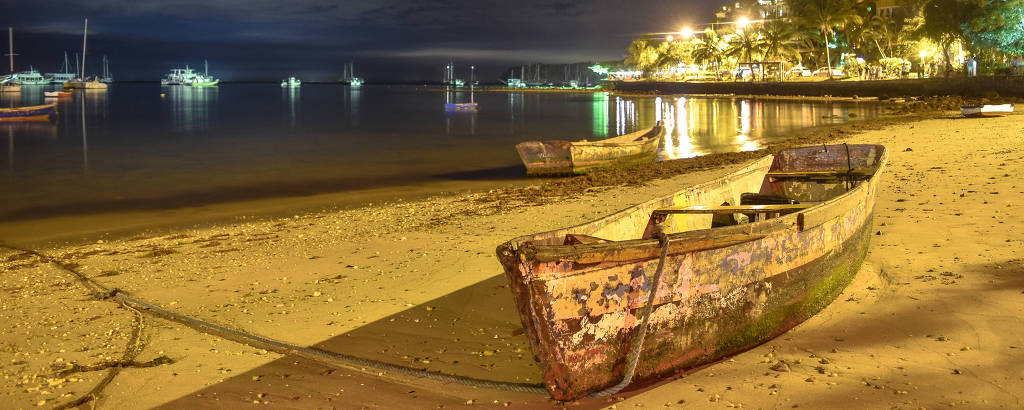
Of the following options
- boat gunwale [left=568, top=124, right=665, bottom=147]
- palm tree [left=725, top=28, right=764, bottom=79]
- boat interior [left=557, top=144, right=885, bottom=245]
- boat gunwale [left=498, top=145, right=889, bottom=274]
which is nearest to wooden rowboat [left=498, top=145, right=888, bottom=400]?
boat gunwale [left=498, top=145, right=889, bottom=274]

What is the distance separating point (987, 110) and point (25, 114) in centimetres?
4979

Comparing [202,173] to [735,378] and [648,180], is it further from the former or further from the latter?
[735,378]

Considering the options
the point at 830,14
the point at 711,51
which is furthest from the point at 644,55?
the point at 830,14

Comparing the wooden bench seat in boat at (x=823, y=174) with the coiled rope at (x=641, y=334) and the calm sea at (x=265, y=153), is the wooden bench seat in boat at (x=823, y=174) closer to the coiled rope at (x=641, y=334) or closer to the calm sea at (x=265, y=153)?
the coiled rope at (x=641, y=334)

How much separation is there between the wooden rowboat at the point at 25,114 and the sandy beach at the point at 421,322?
41468 mm

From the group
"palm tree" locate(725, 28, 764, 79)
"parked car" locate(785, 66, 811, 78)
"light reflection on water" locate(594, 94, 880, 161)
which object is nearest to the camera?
"light reflection on water" locate(594, 94, 880, 161)

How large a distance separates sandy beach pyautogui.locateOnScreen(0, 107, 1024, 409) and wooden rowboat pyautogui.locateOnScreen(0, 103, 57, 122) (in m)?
41.5

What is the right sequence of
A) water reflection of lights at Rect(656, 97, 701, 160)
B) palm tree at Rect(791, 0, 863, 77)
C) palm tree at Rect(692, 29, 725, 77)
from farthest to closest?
1. palm tree at Rect(692, 29, 725, 77)
2. palm tree at Rect(791, 0, 863, 77)
3. water reflection of lights at Rect(656, 97, 701, 160)

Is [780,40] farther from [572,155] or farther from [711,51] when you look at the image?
[572,155]

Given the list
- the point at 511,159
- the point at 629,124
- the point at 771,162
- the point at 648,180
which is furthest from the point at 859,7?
the point at 771,162

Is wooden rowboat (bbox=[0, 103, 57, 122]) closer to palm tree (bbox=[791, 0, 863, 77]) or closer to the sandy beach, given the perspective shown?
the sandy beach

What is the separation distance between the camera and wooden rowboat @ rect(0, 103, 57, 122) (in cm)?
4659

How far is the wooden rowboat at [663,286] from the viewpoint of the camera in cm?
473

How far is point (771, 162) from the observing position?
10.1 metres
